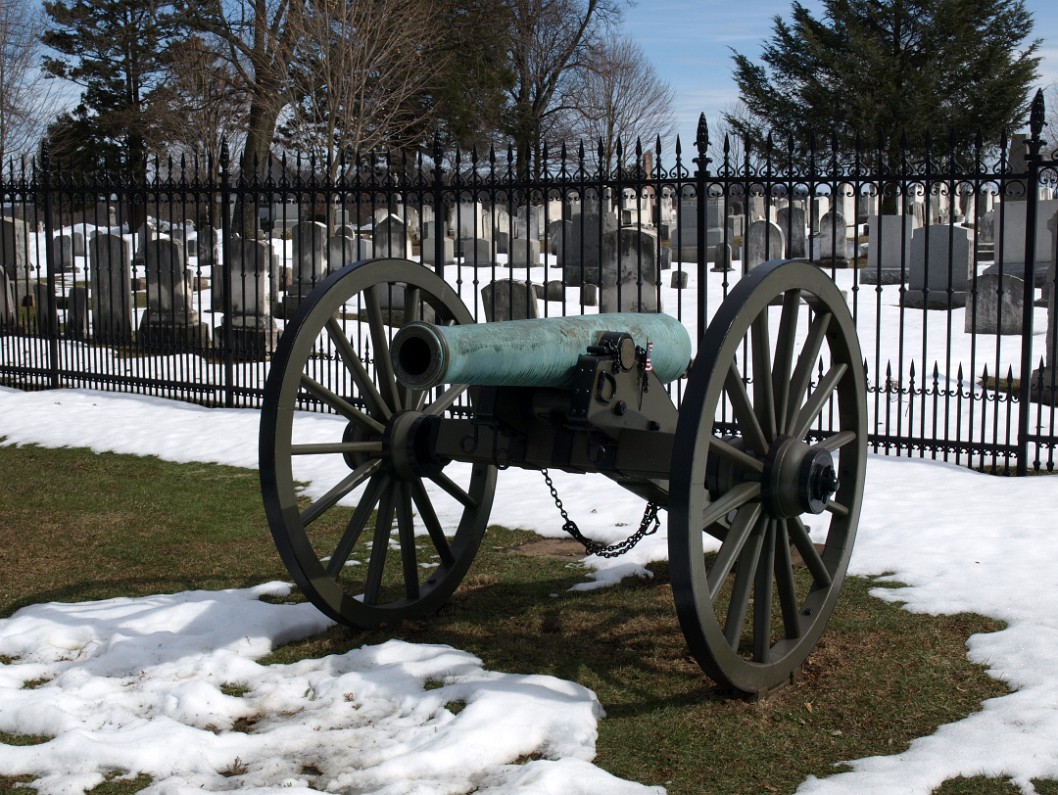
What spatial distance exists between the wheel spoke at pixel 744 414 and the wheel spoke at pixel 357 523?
4.99 feet

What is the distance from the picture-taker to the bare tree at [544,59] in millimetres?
45094

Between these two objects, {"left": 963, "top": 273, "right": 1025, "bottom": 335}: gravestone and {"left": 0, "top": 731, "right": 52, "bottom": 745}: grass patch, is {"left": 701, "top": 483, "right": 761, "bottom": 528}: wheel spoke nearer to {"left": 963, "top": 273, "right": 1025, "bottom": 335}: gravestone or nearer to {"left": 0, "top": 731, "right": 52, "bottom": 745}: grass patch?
{"left": 0, "top": 731, "right": 52, "bottom": 745}: grass patch

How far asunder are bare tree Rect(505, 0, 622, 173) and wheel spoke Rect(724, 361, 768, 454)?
41.2 m

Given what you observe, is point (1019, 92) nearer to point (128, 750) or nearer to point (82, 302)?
point (82, 302)

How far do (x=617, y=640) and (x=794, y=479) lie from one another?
3.85 ft

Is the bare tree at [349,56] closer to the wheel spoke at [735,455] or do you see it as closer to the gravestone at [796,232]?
the gravestone at [796,232]

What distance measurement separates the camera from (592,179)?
992 centimetres

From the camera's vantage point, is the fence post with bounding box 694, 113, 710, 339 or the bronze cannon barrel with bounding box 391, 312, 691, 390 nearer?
the bronze cannon barrel with bounding box 391, 312, 691, 390

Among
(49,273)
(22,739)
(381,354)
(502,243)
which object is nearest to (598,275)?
(49,273)

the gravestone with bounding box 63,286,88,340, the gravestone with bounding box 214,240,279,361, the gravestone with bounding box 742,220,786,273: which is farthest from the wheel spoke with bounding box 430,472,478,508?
the gravestone with bounding box 742,220,786,273

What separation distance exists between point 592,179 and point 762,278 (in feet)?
19.4

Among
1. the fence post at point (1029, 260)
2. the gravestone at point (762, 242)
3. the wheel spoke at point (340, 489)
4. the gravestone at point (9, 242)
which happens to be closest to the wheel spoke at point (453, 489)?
the wheel spoke at point (340, 489)

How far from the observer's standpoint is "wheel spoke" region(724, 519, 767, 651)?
415 centimetres

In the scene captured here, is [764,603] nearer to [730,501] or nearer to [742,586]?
[742,586]
